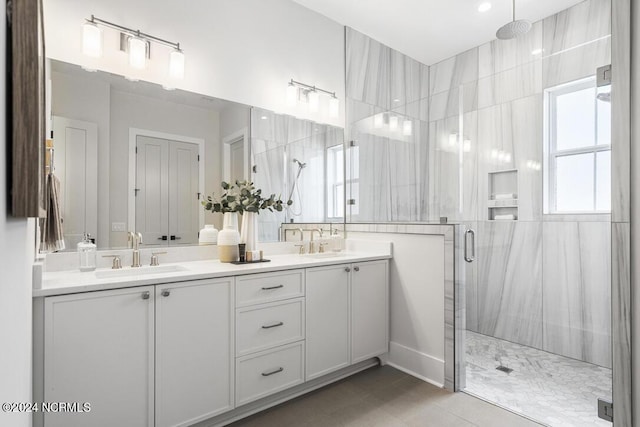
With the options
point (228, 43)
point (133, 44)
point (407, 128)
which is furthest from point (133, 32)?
point (407, 128)

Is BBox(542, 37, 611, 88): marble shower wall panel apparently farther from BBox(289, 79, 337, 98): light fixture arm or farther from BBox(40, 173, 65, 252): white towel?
BBox(40, 173, 65, 252): white towel

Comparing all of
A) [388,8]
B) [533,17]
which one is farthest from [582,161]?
[388,8]

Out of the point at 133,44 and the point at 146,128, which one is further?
the point at 146,128

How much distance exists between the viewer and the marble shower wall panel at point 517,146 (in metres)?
2.62

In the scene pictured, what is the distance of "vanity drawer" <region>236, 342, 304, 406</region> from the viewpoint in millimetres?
1858

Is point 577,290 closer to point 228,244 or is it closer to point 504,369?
point 504,369

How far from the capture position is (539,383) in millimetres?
2270

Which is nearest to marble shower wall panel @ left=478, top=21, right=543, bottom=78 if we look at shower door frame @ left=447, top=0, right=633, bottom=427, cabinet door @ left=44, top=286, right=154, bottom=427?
shower door frame @ left=447, top=0, right=633, bottom=427

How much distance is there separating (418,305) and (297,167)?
57.4 inches

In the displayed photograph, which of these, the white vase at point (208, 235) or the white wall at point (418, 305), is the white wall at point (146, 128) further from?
the white wall at point (418, 305)

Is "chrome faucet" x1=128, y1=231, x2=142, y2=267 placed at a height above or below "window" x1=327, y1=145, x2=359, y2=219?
below

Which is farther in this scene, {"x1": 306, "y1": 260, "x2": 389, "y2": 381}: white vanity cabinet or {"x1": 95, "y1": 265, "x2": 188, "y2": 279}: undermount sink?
{"x1": 306, "y1": 260, "x2": 389, "y2": 381}: white vanity cabinet

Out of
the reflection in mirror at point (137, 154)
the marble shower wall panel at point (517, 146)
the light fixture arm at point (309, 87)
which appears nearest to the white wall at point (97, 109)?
the reflection in mirror at point (137, 154)

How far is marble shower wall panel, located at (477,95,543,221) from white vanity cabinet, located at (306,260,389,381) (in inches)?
47.8
